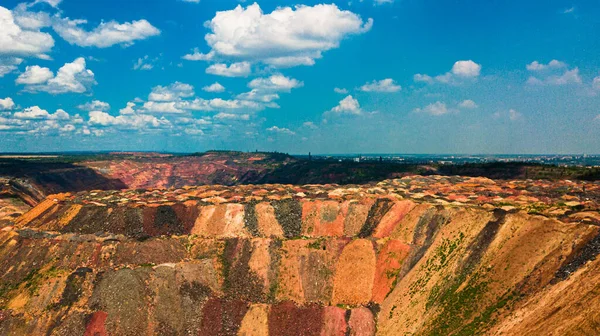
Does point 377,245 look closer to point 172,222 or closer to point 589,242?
point 589,242

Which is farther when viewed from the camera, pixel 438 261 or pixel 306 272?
pixel 306 272

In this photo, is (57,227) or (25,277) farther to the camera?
(57,227)

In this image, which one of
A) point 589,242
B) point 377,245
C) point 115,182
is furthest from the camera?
point 115,182

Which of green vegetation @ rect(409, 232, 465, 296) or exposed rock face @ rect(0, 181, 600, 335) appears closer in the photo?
exposed rock face @ rect(0, 181, 600, 335)

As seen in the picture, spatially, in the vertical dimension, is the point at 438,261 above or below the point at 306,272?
above

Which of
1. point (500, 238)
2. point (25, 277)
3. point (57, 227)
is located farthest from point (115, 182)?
point (500, 238)

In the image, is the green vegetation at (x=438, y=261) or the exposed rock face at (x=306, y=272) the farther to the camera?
the green vegetation at (x=438, y=261)

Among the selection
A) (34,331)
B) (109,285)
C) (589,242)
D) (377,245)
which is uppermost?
(589,242)

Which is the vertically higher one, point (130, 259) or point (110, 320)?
point (130, 259)
